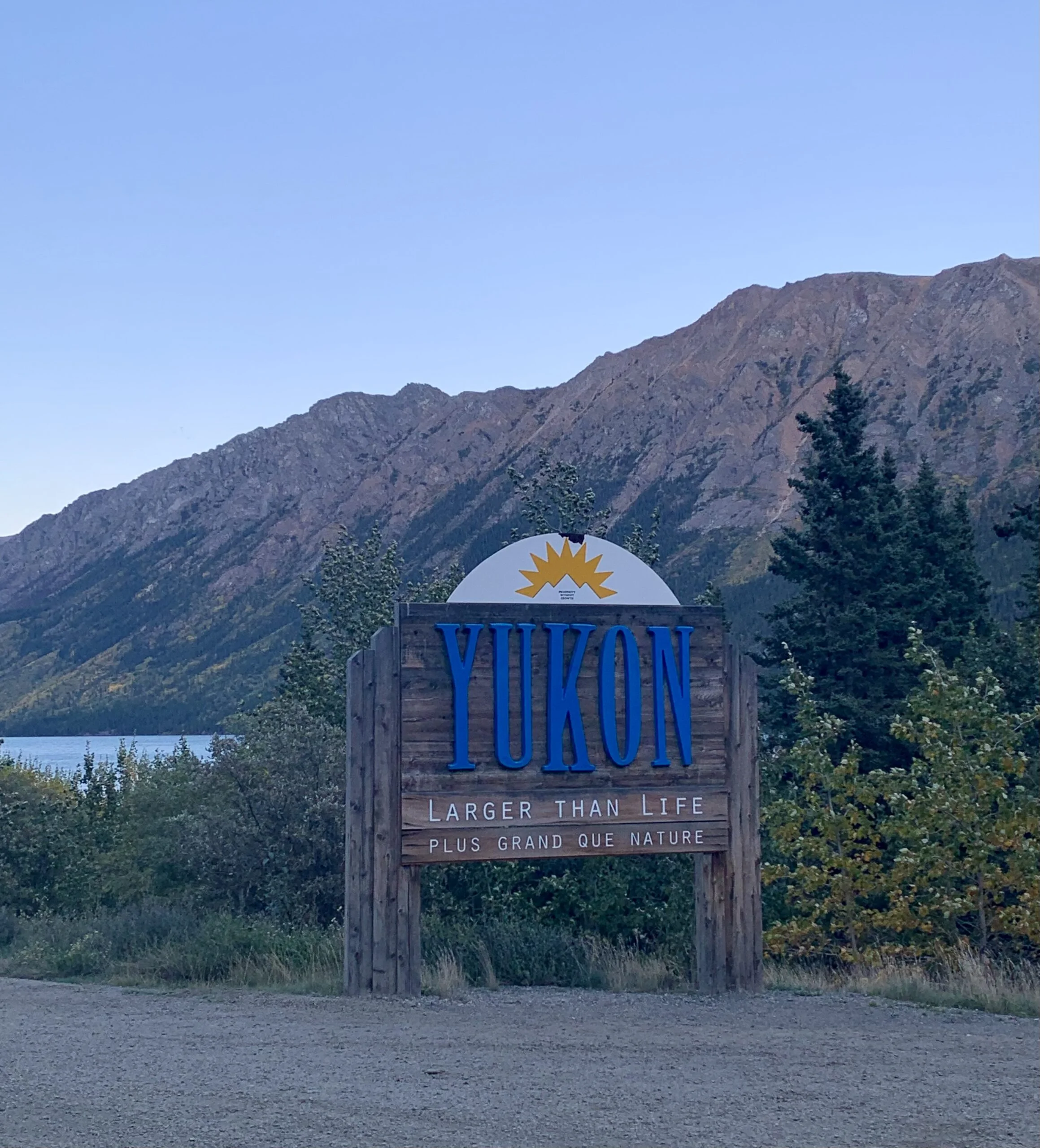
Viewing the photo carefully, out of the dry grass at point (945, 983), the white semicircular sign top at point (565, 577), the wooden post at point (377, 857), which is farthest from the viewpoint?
the white semicircular sign top at point (565, 577)

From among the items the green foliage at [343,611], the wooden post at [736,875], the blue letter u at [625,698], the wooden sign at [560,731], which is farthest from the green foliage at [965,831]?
the green foliage at [343,611]

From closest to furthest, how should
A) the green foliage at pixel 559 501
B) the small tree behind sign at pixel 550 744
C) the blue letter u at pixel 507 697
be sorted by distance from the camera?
the small tree behind sign at pixel 550 744, the blue letter u at pixel 507 697, the green foliage at pixel 559 501

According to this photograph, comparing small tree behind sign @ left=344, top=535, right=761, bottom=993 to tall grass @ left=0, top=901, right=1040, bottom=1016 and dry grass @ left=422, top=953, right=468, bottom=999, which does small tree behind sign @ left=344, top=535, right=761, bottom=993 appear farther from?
tall grass @ left=0, top=901, right=1040, bottom=1016

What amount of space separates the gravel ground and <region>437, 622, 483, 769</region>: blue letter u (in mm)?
1865

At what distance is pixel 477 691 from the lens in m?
10.8

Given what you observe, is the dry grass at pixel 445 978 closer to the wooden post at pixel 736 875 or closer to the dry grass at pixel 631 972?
the dry grass at pixel 631 972

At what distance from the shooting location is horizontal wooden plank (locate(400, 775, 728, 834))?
34.7 feet

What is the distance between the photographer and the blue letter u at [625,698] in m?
11.1

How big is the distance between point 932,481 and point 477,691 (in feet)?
74.7

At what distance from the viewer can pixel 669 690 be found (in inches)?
445

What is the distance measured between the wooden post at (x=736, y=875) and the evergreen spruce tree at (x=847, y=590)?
1306 cm

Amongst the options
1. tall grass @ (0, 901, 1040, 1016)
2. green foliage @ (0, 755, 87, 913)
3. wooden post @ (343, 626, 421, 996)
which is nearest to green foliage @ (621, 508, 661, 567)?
tall grass @ (0, 901, 1040, 1016)

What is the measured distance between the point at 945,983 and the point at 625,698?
3658 mm

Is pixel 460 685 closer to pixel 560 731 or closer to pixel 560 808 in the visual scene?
pixel 560 731
